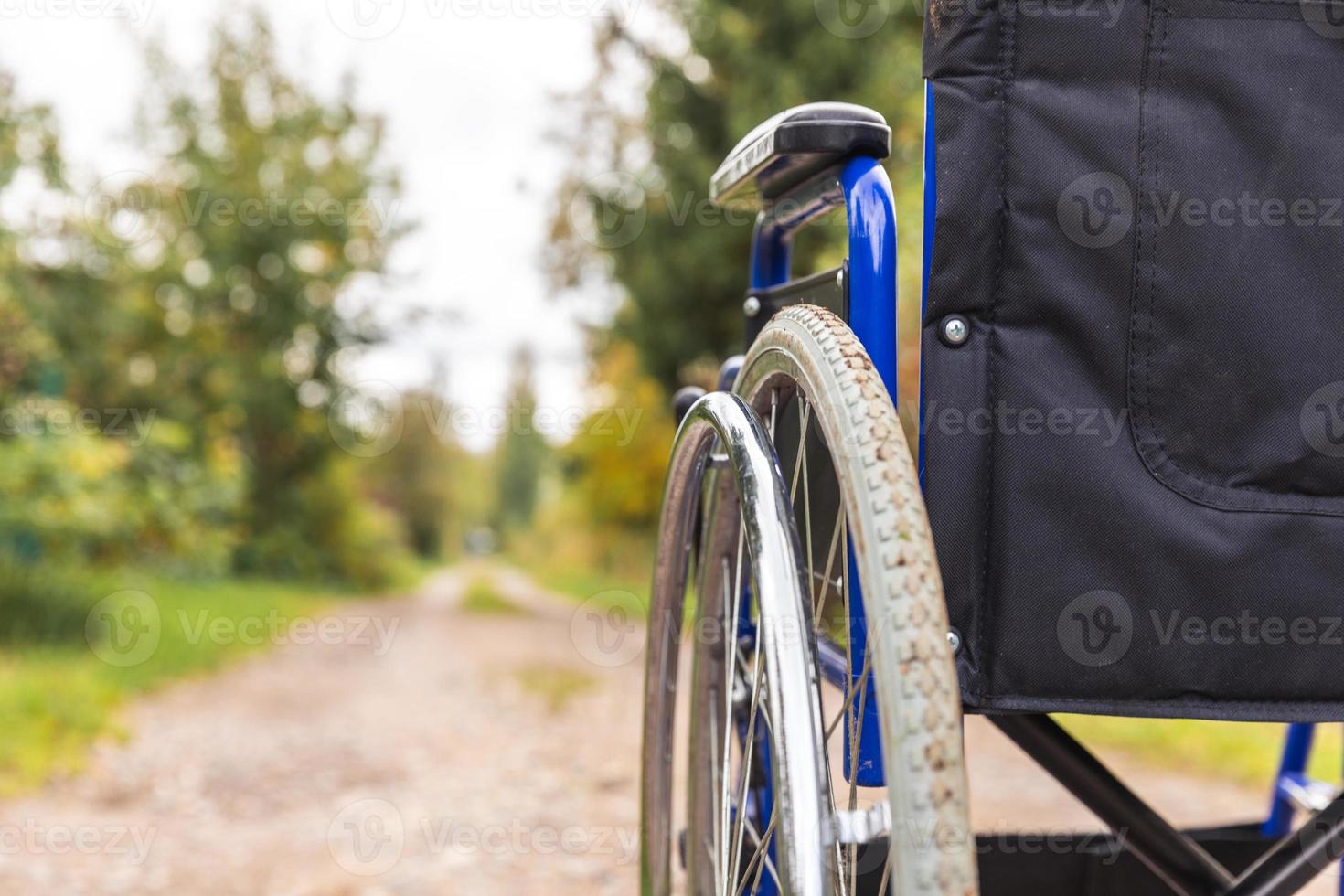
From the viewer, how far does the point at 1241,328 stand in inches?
41.1

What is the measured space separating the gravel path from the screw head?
7.00 ft

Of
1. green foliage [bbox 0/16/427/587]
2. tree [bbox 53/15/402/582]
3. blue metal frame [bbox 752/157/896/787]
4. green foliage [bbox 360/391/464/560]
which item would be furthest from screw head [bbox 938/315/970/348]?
green foliage [bbox 360/391/464/560]

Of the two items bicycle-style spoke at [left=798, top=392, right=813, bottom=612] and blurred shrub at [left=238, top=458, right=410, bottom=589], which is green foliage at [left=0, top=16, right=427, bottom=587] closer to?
blurred shrub at [left=238, top=458, right=410, bottom=589]

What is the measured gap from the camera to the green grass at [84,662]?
12.1 ft

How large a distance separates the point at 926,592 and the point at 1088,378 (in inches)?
15.5

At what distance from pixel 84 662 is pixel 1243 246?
502cm

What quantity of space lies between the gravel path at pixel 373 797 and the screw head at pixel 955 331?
84.0 inches

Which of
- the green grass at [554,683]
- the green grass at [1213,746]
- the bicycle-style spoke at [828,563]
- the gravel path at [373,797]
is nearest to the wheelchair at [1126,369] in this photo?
the bicycle-style spoke at [828,563]

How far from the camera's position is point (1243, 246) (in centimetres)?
104

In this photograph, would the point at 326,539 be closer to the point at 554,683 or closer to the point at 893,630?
the point at 554,683

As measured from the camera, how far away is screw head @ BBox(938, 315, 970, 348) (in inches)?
42.4

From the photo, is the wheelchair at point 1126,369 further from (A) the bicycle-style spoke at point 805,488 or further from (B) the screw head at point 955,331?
(A) the bicycle-style spoke at point 805,488

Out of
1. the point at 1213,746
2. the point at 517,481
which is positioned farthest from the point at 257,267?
the point at 517,481

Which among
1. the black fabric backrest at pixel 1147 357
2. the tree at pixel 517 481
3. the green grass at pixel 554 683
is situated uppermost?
the black fabric backrest at pixel 1147 357
